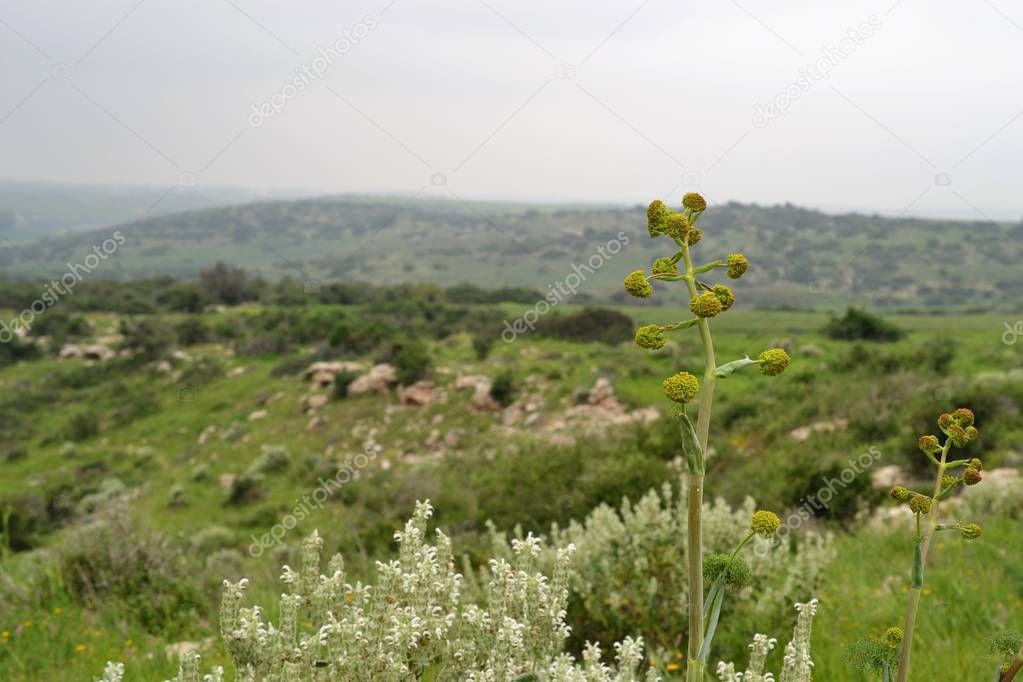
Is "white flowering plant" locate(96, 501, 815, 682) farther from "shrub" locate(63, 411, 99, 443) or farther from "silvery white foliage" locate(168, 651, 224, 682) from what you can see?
"shrub" locate(63, 411, 99, 443)

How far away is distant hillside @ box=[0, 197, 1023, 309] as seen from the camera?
76875 mm

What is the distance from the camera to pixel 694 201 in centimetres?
155

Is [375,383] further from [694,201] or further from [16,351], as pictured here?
[694,201]

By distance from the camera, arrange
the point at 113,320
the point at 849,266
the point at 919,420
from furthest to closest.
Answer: the point at 849,266 → the point at 113,320 → the point at 919,420

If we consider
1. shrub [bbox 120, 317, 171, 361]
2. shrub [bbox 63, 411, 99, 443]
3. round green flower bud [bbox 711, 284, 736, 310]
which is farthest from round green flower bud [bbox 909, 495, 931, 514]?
shrub [bbox 120, 317, 171, 361]

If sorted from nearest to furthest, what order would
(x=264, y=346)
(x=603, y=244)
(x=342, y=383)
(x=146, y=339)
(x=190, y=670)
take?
(x=190, y=670) < (x=342, y=383) < (x=264, y=346) < (x=146, y=339) < (x=603, y=244)

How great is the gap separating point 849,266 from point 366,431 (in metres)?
71.8

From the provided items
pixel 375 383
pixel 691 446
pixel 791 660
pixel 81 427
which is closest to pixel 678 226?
pixel 691 446

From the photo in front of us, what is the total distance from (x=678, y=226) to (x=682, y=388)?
0.38m

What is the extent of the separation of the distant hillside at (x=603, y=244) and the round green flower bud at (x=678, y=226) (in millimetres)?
51738

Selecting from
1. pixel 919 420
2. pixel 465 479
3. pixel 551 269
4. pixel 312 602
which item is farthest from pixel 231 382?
pixel 551 269

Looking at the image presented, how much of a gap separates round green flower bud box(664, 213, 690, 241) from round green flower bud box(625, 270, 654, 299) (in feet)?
0.39

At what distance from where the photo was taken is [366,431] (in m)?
29.3

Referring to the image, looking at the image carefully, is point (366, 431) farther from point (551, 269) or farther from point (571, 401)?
point (551, 269)
